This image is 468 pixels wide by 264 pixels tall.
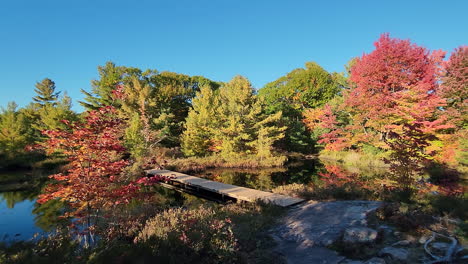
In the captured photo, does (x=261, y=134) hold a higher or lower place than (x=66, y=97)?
lower

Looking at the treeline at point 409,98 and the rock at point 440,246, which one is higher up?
the treeline at point 409,98

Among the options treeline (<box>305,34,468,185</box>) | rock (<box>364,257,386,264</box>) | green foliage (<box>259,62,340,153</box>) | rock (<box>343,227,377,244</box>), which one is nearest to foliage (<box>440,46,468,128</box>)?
treeline (<box>305,34,468,185</box>)

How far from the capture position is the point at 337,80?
3506 cm

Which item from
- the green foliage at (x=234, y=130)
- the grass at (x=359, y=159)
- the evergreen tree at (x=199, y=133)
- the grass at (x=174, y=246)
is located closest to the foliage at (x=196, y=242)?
the grass at (x=174, y=246)

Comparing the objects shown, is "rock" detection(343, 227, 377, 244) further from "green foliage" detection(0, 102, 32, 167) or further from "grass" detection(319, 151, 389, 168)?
"green foliage" detection(0, 102, 32, 167)

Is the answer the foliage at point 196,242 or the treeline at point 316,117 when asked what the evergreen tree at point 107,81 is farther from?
the foliage at point 196,242

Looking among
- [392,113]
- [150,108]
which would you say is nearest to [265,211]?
[392,113]

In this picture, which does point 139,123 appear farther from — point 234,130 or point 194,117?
point 234,130

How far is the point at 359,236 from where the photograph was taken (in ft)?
14.0

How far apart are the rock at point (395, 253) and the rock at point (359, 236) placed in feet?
0.97

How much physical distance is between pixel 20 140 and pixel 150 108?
11.6 metres

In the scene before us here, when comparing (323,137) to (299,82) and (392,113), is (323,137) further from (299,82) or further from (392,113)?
(299,82)

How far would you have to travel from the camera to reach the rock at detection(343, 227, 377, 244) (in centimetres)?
420

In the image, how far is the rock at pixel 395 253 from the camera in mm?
3650
